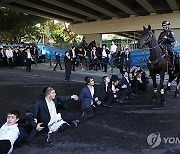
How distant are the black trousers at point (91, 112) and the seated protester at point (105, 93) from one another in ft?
1.00

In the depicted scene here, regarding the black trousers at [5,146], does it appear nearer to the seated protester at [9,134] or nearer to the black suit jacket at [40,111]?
the seated protester at [9,134]

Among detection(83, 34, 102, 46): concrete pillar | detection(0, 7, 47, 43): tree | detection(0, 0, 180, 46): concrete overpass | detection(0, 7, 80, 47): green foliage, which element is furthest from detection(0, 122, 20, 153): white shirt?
detection(0, 7, 47, 43): tree

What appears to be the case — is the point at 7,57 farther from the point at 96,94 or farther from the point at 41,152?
the point at 41,152

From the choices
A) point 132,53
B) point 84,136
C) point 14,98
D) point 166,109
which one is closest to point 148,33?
point 166,109

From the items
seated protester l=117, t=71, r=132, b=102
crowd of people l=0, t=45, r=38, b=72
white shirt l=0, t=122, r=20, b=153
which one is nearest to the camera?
white shirt l=0, t=122, r=20, b=153

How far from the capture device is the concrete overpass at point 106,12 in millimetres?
32312

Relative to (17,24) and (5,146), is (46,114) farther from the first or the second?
(17,24)

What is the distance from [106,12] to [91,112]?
29174 millimetres

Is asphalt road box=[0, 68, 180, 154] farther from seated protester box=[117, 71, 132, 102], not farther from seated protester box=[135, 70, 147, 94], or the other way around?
seated protester box=[135, 70, 147, 94]

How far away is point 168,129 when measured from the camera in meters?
7.33

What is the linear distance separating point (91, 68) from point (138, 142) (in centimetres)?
1742

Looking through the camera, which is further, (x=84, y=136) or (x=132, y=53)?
(x=132, y=53)

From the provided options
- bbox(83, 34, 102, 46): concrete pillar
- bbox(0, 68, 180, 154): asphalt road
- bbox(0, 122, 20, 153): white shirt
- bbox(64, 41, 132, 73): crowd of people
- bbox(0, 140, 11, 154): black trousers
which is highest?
bbox(83, 34, 102, 46): concrete pillar

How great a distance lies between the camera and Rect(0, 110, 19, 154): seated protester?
219 inches
